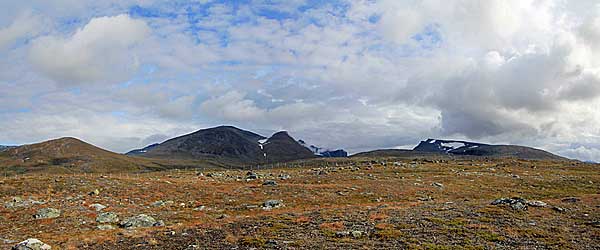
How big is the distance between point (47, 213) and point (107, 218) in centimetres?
778

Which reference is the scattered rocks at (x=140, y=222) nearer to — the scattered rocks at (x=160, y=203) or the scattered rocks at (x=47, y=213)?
the scattered rocks at (x=47, y=213)

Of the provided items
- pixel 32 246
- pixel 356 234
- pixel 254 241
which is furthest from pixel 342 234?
pixel 32 246

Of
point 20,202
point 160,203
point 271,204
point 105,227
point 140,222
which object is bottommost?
point 105,227

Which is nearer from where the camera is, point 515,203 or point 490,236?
point 490,236

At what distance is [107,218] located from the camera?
39.4m

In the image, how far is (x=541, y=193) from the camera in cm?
5975

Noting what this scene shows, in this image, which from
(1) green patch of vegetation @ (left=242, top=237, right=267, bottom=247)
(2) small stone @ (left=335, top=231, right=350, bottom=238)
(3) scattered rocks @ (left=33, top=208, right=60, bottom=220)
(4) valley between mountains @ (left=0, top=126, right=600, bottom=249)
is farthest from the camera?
(3) scattered rocks @ (left=33, top=208, right=60, bottom=220)

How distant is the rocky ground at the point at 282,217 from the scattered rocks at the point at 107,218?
3.8 inches

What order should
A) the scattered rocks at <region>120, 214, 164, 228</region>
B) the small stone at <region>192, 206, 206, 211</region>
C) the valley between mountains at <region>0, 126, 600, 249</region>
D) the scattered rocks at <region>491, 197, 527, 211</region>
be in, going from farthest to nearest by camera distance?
1. the small stone at <region>192, 206, 206, 211</region>
2. the scattered rocks at <region>491, 197, 527, 211</region>
3. the scattered rocks at <region>120, 214, 164, 228</region>
4. the valley between mountains at <region>0, 126, 600, 249</region>

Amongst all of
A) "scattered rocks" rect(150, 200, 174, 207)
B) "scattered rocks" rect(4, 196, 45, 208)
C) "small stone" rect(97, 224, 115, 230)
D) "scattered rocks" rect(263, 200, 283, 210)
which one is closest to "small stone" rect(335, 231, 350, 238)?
"scattered rocks" rect(263, 200, 283, 210)

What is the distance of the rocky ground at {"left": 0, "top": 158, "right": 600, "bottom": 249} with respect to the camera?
27.7 m

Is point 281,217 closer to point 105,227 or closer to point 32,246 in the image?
point 105,227

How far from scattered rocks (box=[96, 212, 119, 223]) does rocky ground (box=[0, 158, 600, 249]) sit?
98 millimetres

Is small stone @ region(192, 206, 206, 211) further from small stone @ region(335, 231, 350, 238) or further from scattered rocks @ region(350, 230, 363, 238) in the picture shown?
scattered rocks @ region(350, 230, 363, 238)
